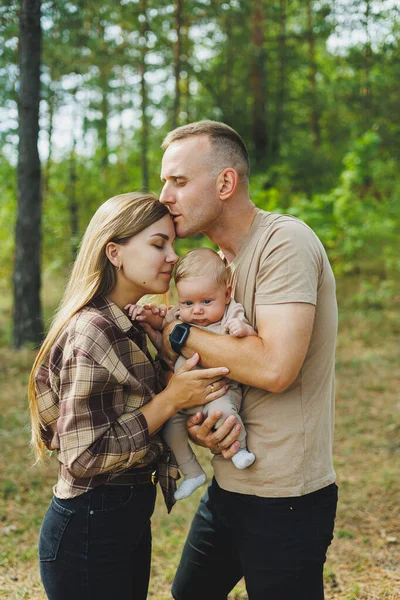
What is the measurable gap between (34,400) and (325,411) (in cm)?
108

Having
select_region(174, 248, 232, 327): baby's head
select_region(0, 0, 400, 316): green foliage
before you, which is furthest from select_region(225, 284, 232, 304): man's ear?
select_region(0, 0, 400, 316): green foliage

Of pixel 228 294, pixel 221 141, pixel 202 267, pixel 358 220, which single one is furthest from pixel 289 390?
pixel 358 220

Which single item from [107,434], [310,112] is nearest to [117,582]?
[107,434]

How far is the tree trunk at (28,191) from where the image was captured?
328 inches

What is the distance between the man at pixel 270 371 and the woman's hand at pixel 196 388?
2.5 inches

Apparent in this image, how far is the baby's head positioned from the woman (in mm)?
82

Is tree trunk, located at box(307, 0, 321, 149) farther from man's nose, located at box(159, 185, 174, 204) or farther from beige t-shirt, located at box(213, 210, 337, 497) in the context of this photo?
beige t-shirt, located at box(213, 210, 337, 497)

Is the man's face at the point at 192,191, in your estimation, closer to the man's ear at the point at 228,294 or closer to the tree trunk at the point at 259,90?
the man's ear at the point at 228,294

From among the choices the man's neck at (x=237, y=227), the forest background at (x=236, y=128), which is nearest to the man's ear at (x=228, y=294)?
the man's neck at (x=237, y=227)

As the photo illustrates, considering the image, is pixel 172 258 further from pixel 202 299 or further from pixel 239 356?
pixel 239 356

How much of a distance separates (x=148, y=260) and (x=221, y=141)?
0.58 m

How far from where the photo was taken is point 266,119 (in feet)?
48.3

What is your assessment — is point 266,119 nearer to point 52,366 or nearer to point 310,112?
→ point 310,112

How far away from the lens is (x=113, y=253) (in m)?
2.30
